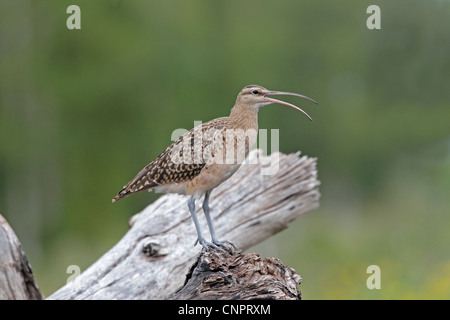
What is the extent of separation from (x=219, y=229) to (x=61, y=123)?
12579mm

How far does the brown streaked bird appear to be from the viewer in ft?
24.4

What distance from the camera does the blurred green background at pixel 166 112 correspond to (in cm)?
1816

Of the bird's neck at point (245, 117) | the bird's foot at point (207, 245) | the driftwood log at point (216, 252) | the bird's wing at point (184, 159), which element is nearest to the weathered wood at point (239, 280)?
the driftwood log at point (216, 252)

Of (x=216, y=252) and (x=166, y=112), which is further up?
(x=166, y=112)

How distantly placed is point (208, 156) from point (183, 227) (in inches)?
71.0

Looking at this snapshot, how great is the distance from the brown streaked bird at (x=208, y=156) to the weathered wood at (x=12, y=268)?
137 cm

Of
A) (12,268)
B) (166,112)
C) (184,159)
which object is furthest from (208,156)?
(166,112)

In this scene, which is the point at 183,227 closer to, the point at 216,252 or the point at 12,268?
the point at 216,252

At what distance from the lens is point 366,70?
28453 mm

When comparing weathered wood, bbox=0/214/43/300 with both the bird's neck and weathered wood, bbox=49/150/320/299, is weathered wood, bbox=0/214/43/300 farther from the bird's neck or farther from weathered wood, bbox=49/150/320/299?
the bird's neck

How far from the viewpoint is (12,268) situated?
7.89m

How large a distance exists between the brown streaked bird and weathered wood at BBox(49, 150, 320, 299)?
1.14 metres
